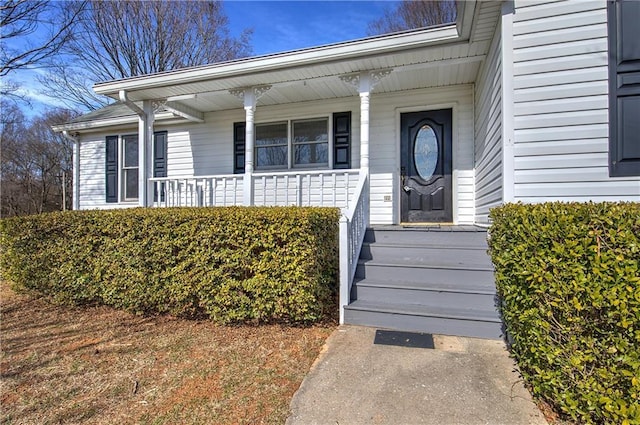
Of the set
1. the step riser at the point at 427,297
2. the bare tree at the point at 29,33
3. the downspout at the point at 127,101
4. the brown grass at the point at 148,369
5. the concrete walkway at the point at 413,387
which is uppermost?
the bare tree at the point at 29,33

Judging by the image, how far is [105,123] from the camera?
795 centimetres

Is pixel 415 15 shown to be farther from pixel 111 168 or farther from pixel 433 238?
pixel 433 238

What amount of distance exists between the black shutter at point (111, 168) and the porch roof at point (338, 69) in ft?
7.82

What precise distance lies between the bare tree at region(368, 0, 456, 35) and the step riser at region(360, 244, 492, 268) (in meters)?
13.6

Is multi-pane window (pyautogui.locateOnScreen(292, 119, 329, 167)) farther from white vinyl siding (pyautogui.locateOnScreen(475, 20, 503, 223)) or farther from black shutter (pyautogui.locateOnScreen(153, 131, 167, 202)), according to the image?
black shutter (pyautogui.locateOnScreen(153, 131, 167, 202))

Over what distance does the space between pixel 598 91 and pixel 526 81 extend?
A: 0.64 metres

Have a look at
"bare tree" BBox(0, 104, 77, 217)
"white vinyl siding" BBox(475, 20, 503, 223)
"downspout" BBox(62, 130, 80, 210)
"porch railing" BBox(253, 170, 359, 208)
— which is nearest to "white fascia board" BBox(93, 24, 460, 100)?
"white vinyl siding" BBox(475, 20, 503, 223)

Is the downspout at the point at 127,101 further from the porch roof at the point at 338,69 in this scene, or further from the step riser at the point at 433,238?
the step riser at the point at 433,238

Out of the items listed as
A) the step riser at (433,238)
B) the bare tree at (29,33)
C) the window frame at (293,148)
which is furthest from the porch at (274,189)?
the bare tree at (29,33)

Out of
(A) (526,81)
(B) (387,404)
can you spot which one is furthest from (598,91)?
(B) (387,404)

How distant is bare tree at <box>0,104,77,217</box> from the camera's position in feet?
61.0

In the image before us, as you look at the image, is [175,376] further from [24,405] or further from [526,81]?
[526,81]

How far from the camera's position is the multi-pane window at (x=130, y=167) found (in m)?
8.09

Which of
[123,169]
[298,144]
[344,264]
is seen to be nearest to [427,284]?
[344,264]
